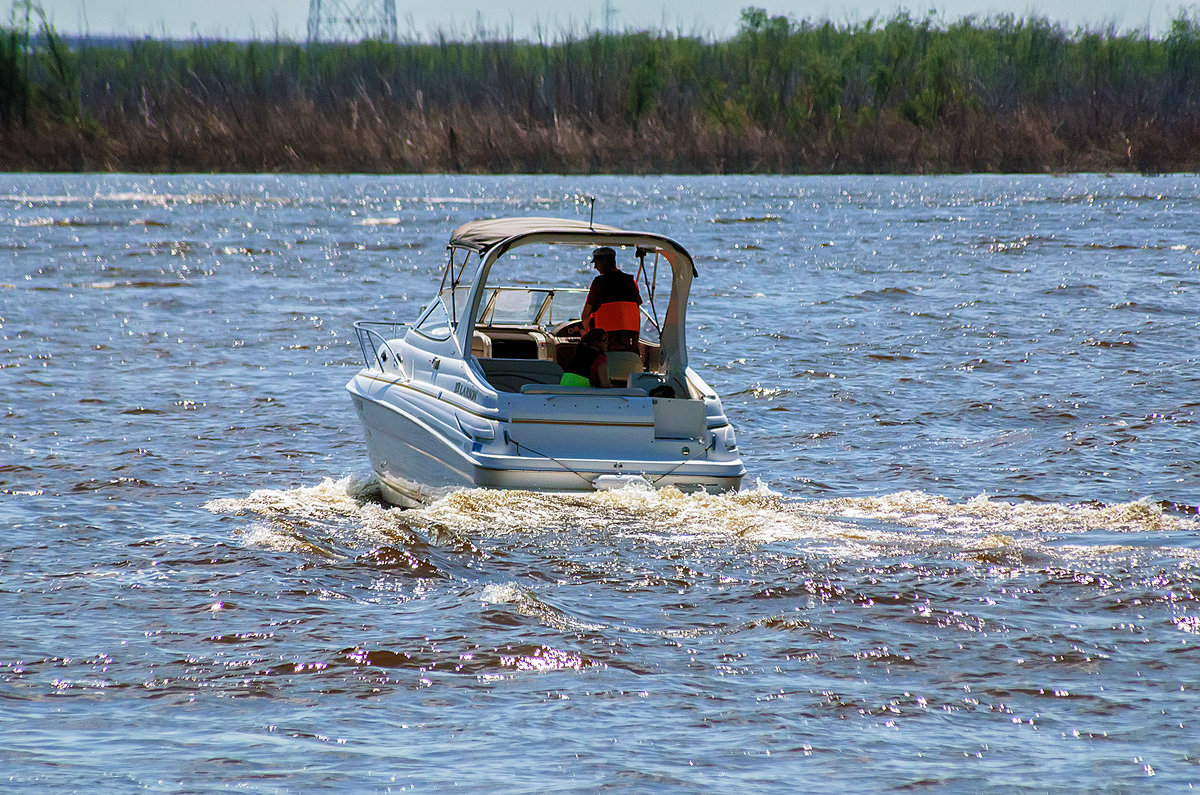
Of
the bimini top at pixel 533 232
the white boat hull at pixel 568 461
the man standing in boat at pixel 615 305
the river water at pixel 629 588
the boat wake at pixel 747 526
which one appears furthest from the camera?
the man standing in boat at pixel 615 305

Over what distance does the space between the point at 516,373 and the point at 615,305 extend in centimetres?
94

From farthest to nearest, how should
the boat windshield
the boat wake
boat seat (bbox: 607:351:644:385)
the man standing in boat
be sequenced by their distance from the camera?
the boat windshield
the man standing in boat
boat seat (bbox: 607:351:644:385)
the boat wake

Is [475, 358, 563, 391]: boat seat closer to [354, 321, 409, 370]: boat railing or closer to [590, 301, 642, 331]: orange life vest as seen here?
[590, 301, 642, 331]: orange life vest

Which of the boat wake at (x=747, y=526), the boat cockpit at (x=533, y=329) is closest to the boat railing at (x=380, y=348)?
the boat cockpit at (x=533, y=329)

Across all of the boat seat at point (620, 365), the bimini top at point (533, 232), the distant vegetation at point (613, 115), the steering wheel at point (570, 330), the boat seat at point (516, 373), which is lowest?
the boat seat at point (516, 373)

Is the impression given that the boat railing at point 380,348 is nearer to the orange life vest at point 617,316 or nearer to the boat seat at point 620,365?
the orange life vest at point 617,316

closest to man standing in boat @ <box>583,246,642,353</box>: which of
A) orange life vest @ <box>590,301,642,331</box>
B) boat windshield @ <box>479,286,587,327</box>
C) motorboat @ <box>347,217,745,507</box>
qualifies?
orange life vest @ <box>590,301,642,331</box>

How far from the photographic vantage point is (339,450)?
12922 mm

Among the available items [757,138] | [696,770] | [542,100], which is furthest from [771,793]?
[542,100]

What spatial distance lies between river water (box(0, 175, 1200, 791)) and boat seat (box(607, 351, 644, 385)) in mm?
1107

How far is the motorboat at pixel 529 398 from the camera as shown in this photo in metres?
9.34

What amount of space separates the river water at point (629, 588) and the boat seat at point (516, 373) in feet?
4.17

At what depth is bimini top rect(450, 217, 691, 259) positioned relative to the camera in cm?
1014

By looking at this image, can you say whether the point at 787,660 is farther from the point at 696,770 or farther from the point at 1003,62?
the point at 1003,62
